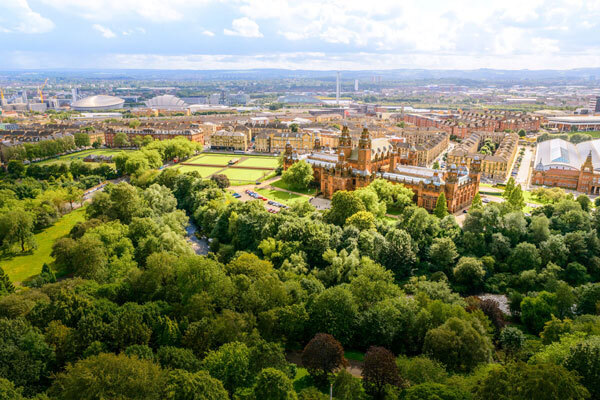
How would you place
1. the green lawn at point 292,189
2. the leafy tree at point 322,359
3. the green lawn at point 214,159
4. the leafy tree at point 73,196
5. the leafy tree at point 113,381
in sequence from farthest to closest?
the green lawn at point 214,159
the green lawn at point 292,189
the leafy tree at point 73,196
the leafy tree at point 322,359
the leafy tree at point 113,381

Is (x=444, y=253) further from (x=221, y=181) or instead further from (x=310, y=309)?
(x=221, y=181)

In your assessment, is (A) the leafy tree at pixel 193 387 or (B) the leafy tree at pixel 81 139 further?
(B) the leafy tree at pixel 81 139

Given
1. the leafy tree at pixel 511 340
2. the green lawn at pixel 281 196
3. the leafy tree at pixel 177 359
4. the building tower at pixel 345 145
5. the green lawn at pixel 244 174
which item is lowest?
the leafy tree at pixel 511 340

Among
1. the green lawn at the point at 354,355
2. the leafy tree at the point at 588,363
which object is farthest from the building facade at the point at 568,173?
the green lawn at the point at 354,355

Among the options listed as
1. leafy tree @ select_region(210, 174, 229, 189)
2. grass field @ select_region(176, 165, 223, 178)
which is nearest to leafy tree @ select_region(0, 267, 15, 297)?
leafy tree @ select_region(210, 174, 229, 189)

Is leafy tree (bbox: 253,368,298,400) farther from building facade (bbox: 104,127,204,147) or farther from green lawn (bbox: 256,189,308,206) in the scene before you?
building facade (bbox: 104,127,204,147)

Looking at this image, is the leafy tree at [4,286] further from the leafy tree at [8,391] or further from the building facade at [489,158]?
the building facade at [489,158]
